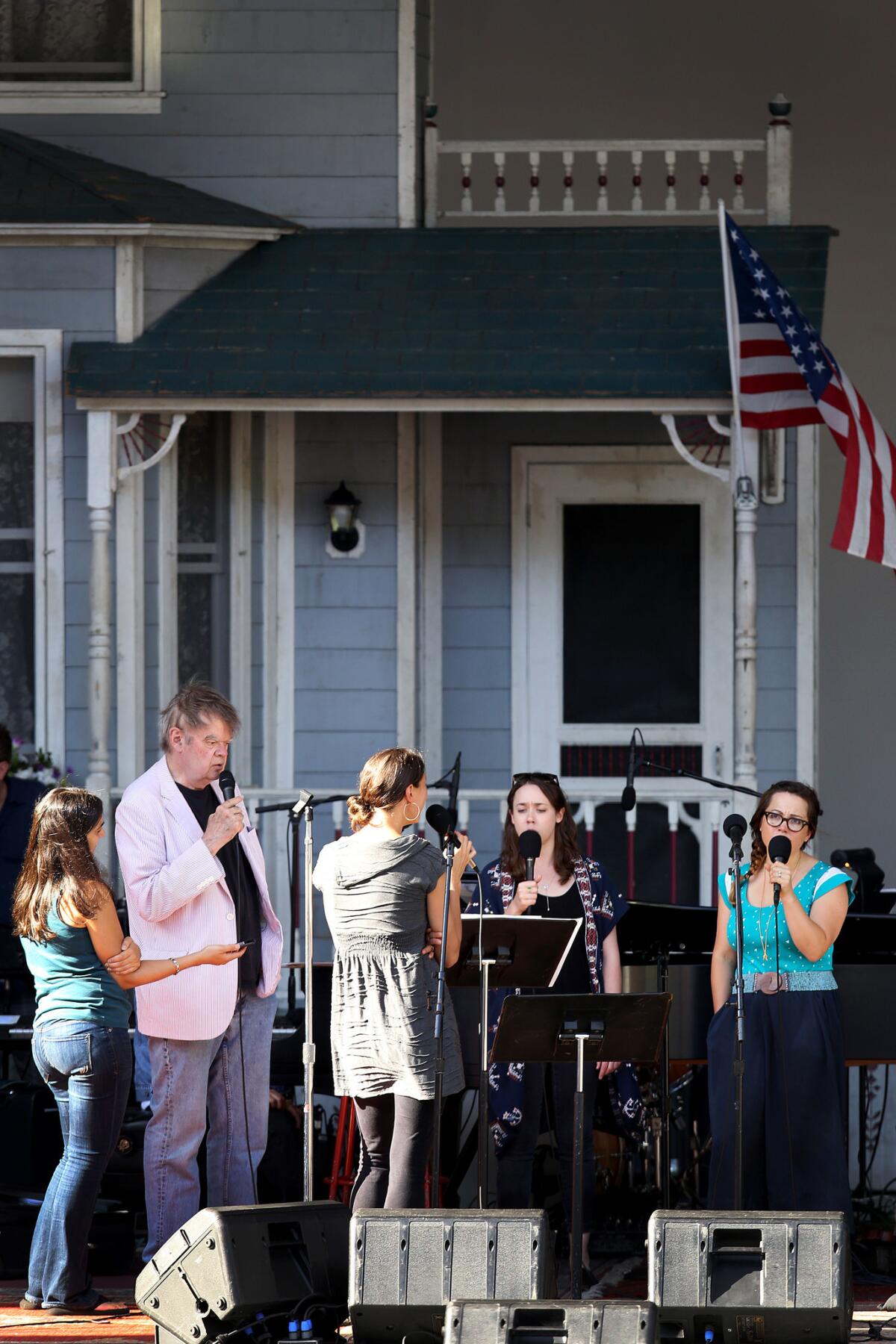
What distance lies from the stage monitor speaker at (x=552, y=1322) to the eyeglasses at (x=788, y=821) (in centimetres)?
192

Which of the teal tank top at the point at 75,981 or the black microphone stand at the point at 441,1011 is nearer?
the black microphone stand at the point at 441,1011

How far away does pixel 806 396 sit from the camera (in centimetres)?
865

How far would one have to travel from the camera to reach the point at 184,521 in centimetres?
964

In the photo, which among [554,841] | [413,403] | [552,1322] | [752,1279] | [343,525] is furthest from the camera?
[343,525]

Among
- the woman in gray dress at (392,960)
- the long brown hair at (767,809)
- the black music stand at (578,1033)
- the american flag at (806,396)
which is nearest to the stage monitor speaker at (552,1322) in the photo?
the black music stand at (578,1033)

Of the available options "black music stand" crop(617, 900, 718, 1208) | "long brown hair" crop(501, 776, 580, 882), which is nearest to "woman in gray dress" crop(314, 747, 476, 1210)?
"long brown hair" crop(501, 776, 580, 882)

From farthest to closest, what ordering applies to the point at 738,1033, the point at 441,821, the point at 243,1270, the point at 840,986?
the point at 840,986 → the point at 738,1033 → the point at 441,821 → the point at 243,1270

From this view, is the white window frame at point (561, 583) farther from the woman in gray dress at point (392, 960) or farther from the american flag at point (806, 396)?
the woman in gray dress at point (392, 960)

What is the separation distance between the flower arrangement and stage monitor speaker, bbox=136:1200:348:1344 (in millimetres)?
3747

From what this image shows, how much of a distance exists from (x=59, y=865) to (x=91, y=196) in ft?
14.6

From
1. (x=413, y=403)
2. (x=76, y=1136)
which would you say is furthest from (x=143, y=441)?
(x=76, y=1136)

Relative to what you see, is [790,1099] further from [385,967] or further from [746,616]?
[746,616]

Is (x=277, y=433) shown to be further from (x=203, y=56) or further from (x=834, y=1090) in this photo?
(x=834, y=1090)

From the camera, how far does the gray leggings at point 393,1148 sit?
564 centimetres
